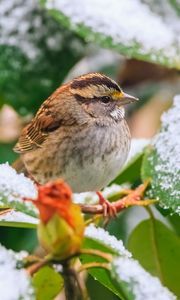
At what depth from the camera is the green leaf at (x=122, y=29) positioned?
1.95 metres

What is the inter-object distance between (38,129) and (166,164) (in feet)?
2.77

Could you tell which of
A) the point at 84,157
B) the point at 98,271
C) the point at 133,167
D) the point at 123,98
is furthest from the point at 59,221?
the point at 123,98

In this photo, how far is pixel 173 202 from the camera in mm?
1591

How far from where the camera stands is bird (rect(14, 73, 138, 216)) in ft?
7.30

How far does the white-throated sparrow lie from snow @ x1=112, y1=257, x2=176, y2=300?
3.40ft

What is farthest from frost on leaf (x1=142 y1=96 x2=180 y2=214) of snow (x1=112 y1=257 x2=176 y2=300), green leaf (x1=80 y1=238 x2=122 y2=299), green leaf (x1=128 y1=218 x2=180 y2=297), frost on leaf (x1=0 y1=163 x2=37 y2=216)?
snow (x1=112 y1=257 x2=176 y2=300)

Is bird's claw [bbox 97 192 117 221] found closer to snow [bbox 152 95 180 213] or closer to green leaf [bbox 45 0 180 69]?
snow [bbox 152 95 180 213]

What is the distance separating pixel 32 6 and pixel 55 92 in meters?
0.26

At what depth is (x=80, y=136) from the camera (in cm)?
233

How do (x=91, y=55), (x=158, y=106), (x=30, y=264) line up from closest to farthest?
1. (x=30, y=264)
2. (x=91, y=55)
3. (x=158, y=106)

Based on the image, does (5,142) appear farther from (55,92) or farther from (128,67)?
(128,67)

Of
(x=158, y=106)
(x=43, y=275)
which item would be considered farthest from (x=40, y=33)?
(x=43, y=275)

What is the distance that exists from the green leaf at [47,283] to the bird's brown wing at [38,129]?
1.14 m

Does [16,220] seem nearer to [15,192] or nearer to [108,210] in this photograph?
[15,192]
